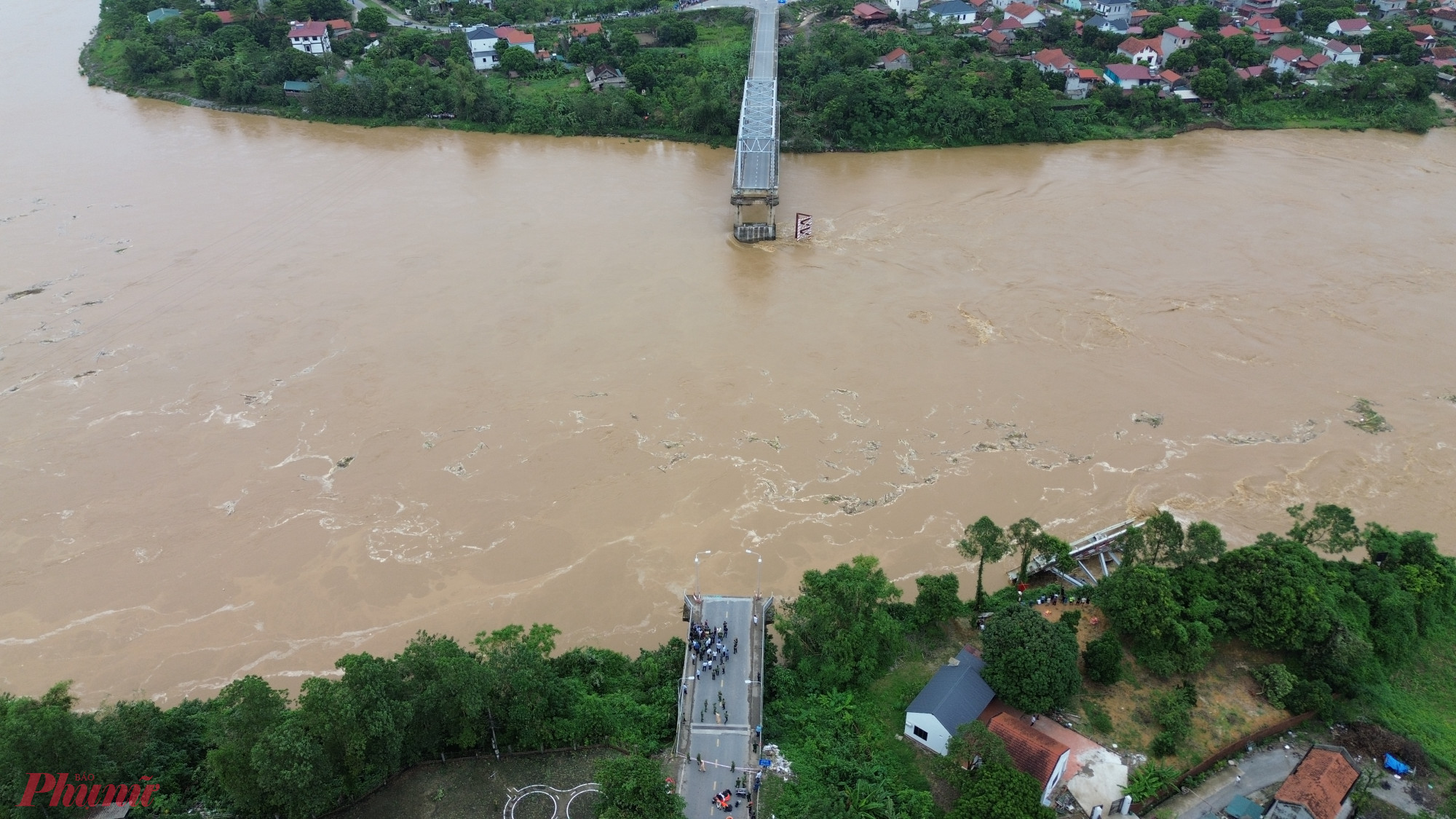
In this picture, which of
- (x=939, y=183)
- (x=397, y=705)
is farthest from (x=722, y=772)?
(x=939, y=183)

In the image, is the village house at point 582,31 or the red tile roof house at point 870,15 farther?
the red tile roof house at point 870,15

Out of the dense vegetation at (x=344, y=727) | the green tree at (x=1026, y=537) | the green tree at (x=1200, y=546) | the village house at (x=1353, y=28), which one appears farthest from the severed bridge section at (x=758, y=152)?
the village house at (x=1353, y=28)

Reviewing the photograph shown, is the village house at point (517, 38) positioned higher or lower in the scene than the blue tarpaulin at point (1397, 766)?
higher

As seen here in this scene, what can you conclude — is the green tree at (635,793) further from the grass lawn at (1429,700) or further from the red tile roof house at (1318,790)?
the grass lawn at (1429,700)

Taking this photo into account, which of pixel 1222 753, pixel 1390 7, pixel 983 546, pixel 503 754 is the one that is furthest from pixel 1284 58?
pixel 503 754

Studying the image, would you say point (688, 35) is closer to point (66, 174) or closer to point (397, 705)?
point (66, 174)

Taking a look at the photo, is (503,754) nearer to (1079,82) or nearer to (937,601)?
(937,601)
